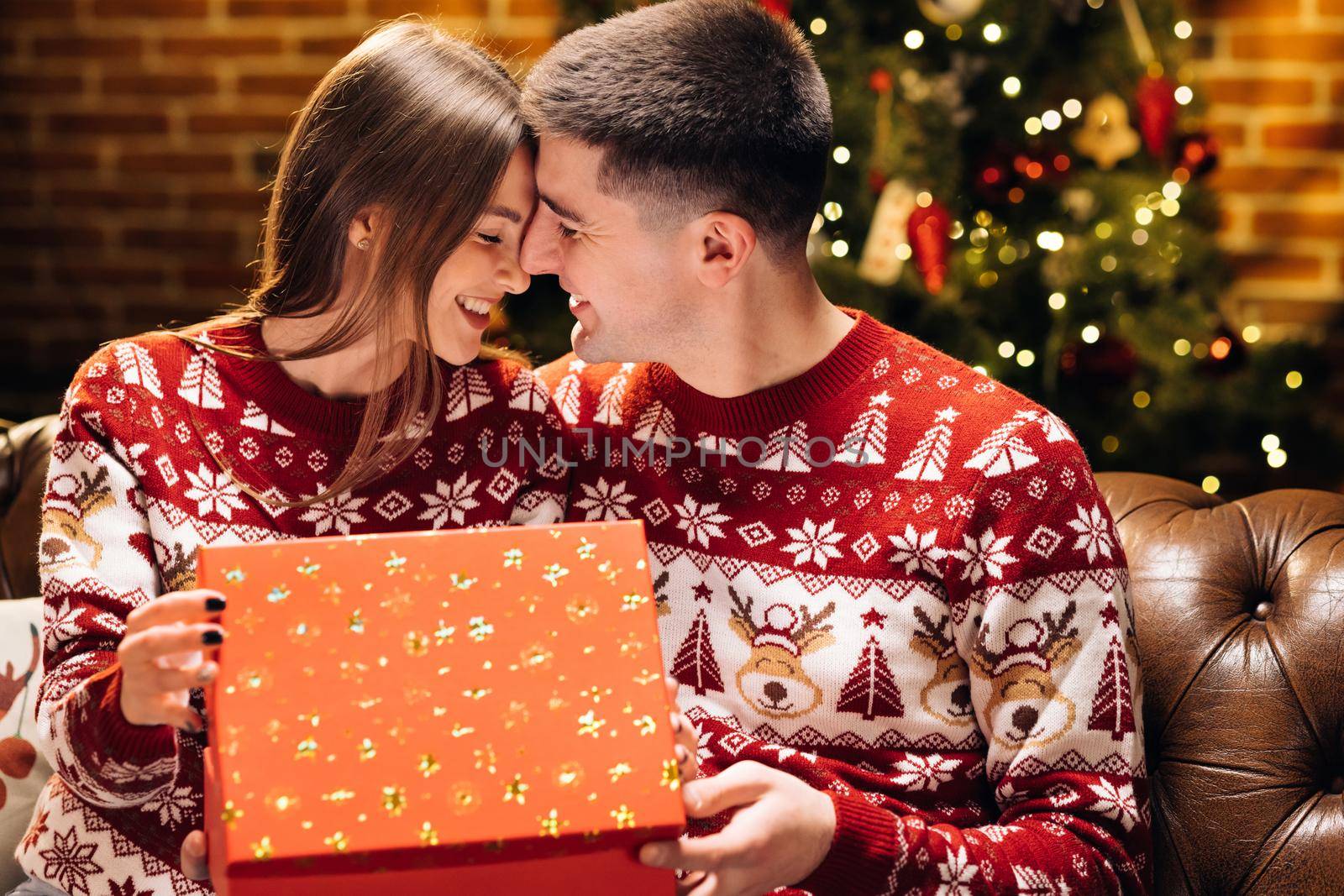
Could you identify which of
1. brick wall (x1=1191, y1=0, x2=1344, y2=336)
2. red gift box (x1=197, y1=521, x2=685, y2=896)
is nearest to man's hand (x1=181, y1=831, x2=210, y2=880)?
red gift box (x1=197, y1=521, x2=685, y2=896)

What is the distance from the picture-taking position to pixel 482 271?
1433 mm

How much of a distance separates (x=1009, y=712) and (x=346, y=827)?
27.7 inches

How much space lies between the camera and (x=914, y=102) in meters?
2.43

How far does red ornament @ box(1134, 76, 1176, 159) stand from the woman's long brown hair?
1432 mm

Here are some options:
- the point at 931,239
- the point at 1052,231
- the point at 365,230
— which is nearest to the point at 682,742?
the point at 365,230

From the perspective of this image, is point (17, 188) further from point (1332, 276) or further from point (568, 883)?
point (1332, 276)


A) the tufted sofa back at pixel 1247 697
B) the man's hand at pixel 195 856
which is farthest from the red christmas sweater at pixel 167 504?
the tufted sofa back at pixel 1247 697

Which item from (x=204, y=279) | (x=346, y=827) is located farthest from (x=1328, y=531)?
(x=204, y=279)

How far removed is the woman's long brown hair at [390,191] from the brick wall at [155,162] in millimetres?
1557

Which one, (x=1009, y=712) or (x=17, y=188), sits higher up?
(x=17, y=188)

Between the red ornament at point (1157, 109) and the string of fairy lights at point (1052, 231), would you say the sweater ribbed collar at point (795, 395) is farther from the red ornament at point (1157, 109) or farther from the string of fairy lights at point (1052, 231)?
the red ornament at point (1157, 109)

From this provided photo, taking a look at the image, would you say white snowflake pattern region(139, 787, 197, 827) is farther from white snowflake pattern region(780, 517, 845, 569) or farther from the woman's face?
white snowflake pattern region(780, 517, 845, 569)

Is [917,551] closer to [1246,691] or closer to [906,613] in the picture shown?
[906,613]

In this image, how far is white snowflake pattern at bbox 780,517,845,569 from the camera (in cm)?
135
